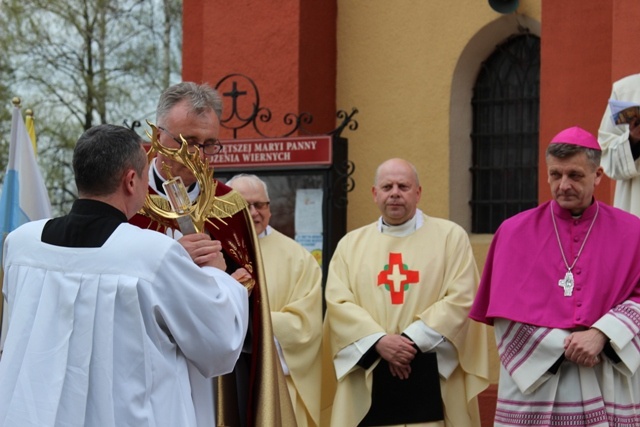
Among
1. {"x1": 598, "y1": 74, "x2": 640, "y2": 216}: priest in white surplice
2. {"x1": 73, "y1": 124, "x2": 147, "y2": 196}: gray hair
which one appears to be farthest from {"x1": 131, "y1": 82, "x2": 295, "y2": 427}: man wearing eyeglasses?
{"x1": 598, "y1": 74, "x2": 640, "y2": 216}: priest in white surplice

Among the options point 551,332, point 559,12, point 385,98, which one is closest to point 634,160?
point 551,332

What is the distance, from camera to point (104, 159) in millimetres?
3730

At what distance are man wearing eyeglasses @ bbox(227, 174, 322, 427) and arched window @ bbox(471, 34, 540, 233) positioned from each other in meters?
3.50

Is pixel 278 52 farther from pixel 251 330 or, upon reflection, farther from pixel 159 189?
pixel 251 330

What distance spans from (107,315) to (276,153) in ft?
17.9

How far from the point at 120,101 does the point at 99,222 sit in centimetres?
1424

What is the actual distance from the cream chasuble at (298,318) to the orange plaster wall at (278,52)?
3.32 m

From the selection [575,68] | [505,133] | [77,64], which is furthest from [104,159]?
[77,64]

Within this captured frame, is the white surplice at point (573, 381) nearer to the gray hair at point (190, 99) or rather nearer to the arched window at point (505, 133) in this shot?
the gray hair at point (190, 99)

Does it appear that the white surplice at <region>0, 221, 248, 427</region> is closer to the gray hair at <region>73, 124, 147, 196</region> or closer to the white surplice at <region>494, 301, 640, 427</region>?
the gray hair at <region>73, 124, 147, 196</region>

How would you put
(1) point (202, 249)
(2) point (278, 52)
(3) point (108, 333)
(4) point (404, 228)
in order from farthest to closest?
(2) point (278, 52)
(4) point (404, 228)
(1) point (202, 249)
(3) point (108, 333)


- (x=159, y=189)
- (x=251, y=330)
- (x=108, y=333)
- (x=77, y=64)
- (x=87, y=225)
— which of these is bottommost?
(x=251, y=330)

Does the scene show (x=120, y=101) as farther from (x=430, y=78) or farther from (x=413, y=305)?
(x=413, y=305)

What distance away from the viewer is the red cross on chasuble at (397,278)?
662 cm
